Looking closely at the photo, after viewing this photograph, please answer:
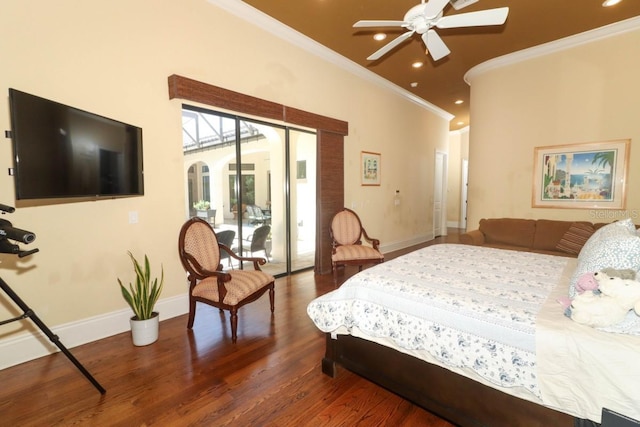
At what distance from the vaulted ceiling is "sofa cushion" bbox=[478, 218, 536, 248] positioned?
2.60m

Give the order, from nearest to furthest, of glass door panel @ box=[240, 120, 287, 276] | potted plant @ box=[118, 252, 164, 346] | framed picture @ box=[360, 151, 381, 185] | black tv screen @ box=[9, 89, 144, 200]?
black tv screen @ box=[9, 89, 144, 200] → potted plant @ box=[118, 252, 164, 346] → glass door panel @ box=[240, 120, 287, 276] → framed picture @ box=[360, 151, 381, 185]

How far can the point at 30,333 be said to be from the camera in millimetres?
2342

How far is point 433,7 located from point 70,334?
156 inches

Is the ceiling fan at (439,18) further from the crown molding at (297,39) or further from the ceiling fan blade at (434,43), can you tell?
the crown molding at (297,39)

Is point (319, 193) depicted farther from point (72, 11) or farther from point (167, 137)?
point (72, 11)

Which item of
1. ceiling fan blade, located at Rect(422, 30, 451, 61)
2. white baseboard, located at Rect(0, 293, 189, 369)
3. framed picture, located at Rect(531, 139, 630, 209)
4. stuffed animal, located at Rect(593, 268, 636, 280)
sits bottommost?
white baseboard, located at Rect(0, 293, 189, 369)

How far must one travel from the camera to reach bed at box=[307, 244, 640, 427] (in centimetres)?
122

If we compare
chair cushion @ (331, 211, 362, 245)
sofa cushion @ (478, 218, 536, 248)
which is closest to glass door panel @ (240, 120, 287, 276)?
chair cushion @ (331, 211, 362, 245)

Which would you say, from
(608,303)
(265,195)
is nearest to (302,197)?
(265,195)

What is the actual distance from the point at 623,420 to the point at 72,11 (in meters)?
4.22

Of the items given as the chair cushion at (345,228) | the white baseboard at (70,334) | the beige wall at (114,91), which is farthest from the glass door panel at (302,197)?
the white baseboard at (70,334)

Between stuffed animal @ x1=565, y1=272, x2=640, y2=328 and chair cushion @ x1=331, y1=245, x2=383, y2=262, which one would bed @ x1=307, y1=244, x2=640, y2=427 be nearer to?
stuffed animal @ x1=565, y1=272, x2=640, y2=328

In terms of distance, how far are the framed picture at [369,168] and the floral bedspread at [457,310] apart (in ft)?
10.6

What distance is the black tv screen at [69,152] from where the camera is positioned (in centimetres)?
169
